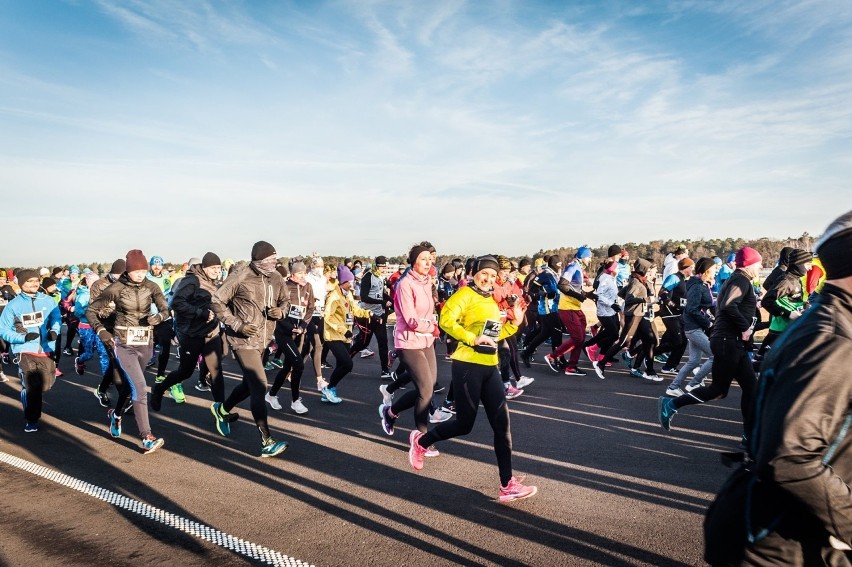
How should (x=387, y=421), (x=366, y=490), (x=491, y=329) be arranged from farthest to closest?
1. (x=387, y=421)
2. (x=366, y=490)
3. (x=491, y=329)

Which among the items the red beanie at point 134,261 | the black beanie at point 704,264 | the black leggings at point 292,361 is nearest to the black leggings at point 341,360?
the black leggings at point 292,361

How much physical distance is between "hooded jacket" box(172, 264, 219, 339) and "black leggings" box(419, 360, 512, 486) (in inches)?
168

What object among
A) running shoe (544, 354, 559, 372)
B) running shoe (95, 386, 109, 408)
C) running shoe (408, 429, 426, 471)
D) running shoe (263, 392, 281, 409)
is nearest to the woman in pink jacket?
running shoe (408, 429, 426, 471)

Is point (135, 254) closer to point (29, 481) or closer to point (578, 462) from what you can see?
point (29, 481)

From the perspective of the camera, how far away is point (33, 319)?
6.95 metres

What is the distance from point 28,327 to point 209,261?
226 cm

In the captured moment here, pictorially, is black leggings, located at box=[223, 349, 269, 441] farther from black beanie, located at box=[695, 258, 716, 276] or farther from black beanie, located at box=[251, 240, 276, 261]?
black beanie, located at box=[695, 258, 716, 276]

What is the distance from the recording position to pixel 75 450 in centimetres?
608

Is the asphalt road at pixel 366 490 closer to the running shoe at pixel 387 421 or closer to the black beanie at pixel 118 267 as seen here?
the running shoe at pixel 387 421

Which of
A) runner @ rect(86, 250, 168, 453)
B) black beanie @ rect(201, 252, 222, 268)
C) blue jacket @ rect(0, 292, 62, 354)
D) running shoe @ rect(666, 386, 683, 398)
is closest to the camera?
runner @ rect(86, 250, 168, 453)

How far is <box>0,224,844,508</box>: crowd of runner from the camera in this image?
495 centimetres

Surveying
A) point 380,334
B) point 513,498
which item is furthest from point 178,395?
point 513,498

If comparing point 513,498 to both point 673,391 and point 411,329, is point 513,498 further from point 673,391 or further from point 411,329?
point 673,391

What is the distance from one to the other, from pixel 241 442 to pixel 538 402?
13.0 ft
